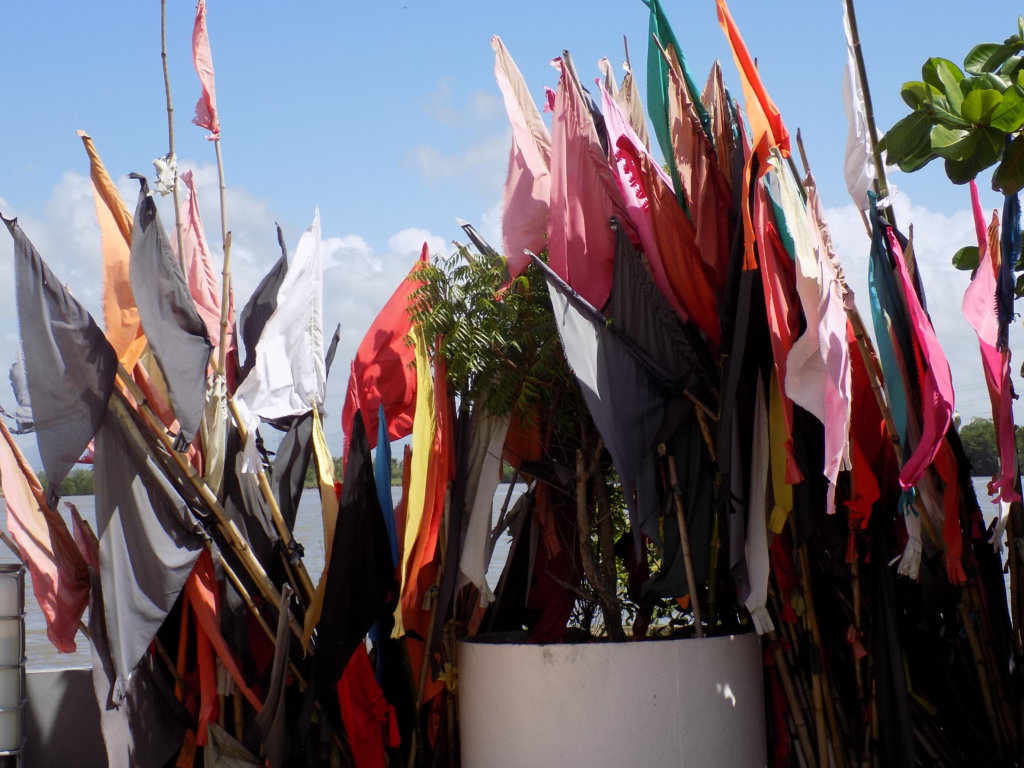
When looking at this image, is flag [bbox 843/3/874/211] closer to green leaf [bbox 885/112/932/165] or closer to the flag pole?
the flag pole

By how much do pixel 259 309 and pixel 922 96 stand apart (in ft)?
9.14

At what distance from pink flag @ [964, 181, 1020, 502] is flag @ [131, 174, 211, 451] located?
8.79 feet

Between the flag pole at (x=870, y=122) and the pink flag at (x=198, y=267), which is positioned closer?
the flag pole at (x=870, y=122)

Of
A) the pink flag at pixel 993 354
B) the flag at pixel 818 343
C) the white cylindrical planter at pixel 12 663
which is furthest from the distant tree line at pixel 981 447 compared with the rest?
the white cylindrical planter at pixel 12 663

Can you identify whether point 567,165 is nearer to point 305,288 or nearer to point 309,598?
point 305,288

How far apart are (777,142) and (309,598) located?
241 centimetres

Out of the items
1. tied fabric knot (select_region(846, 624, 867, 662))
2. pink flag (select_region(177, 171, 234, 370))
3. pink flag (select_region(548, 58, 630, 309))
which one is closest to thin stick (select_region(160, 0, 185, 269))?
pink flag (select_region(177, 171, 234, 370))

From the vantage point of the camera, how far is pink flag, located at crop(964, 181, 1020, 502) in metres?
3.86

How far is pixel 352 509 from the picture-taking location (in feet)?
14.8

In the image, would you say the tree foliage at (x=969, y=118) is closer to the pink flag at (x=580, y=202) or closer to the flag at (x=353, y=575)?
the pink flag at (x=580, y=202)

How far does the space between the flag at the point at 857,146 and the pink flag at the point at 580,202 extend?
2.61 feet

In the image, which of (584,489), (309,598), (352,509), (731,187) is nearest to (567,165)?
(731,187)

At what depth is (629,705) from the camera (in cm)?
393

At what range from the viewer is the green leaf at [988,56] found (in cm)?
337
